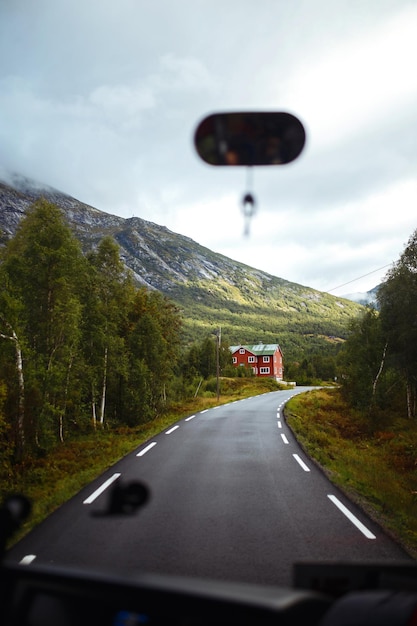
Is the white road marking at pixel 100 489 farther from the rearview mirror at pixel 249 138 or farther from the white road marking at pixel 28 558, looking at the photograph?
the rearview mirror at pixel 249 138

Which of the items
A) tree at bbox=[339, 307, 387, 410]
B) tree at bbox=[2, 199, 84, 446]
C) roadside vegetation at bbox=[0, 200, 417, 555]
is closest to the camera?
roadside vegetation at bbox=[0, 200, 417, 555]

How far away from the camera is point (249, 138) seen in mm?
2953

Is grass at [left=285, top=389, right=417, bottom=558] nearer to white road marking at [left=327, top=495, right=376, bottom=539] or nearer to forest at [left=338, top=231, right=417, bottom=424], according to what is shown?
white road marking at [left=327, top=495, right=376, bottom=539]

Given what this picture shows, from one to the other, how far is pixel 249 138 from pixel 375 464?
1553cm

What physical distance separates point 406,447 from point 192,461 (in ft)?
42.5

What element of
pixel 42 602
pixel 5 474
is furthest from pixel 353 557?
pixel 5 474

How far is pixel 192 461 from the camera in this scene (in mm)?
12508

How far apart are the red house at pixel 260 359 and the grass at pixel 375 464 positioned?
2868 inches

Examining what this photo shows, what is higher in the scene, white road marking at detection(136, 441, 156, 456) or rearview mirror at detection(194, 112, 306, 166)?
rearview mirror at detection(194, 112, 306, 166)

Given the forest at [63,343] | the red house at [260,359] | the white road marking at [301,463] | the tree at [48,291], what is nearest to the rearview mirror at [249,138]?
the white road marking at [301,463]

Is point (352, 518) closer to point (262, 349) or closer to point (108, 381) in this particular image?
point (108, 381)

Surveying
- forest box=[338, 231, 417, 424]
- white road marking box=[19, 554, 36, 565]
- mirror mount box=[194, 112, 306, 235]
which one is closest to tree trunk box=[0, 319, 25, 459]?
white road marking box=[19, 554, 36, 565]

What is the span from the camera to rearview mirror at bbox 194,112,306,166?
2820mm

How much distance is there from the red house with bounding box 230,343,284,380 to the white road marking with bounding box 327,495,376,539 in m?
95.5
